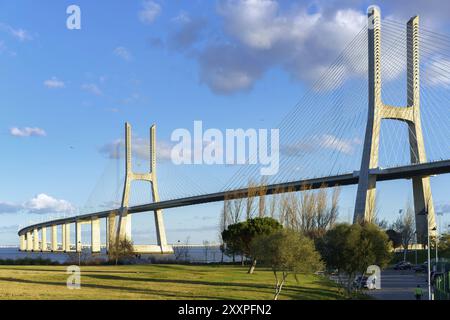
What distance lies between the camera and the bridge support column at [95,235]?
339 ft

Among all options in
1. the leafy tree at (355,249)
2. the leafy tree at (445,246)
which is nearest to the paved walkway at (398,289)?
the leafy tree at (355,249)

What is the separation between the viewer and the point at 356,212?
6400 centimetres

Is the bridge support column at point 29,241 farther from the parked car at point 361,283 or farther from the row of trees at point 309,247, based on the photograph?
the parked car at point 361,283

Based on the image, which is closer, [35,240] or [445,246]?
[445,246]

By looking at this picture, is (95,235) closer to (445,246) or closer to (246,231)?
(445,246)

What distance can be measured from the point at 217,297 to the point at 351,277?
12.5 meters

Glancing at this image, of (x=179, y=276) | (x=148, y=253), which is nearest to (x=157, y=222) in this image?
(x=148, y=253)

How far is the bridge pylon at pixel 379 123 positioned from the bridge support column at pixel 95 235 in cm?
5049

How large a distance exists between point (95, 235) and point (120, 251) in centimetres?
3610

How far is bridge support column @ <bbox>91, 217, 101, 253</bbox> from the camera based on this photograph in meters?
103

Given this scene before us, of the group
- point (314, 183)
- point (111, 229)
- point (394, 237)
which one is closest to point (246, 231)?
point (314, 183)

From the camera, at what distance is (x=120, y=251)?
233ft

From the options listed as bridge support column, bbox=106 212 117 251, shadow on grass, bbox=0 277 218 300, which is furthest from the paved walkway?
bridge support column, bbox=106 212 117 251
